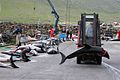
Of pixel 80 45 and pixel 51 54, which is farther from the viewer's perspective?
pixel 51 54

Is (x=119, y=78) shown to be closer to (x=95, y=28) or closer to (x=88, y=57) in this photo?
(x=88, y=57)

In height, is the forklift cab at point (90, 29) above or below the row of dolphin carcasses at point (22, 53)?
above

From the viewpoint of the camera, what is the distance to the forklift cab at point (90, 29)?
3008 centimetres

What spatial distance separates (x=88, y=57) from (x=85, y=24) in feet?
9.73

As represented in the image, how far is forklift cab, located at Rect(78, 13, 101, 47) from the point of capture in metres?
30.1

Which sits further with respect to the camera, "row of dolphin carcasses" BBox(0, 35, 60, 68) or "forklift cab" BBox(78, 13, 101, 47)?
"forklift cab" BBox(78, 13, 101, 47)

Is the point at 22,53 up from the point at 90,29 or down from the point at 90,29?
down

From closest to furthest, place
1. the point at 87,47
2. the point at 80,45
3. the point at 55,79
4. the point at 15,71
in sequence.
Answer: the point at 55,79 < the point at 15,71 < the point at 87,47 < the point at 80,45

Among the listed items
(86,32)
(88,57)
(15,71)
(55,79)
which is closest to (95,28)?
(86,32)

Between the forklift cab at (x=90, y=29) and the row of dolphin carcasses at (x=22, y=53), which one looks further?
the forklift cab at (x=90, y=29)

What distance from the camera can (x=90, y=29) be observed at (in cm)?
3014

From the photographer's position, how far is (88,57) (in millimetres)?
27891

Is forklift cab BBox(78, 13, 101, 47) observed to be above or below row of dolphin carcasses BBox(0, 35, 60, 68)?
above

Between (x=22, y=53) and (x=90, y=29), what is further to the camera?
(x=90, y=29)
